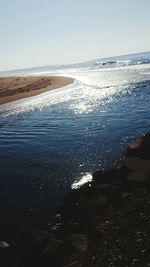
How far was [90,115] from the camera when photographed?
3150 cm

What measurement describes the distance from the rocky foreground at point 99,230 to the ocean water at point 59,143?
6.90 feet

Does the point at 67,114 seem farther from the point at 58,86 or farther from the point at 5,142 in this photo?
the point at 58,86

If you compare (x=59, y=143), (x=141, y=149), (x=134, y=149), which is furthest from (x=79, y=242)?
(x=59, y=143)

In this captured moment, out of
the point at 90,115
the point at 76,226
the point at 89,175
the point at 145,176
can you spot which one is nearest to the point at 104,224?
the point at 76,226

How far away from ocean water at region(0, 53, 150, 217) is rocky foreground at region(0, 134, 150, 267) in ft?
6.90

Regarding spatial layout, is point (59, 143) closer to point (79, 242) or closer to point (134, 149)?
point (134, 149)

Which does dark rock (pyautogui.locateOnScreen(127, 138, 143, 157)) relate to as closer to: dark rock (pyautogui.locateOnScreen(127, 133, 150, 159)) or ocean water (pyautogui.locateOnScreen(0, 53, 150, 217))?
dark rock (pyautogui.locateOnScreen(127, 133, 150, 159))

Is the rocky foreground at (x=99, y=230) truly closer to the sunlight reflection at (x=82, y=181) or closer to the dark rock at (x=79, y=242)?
the dark rock at (x=79, y=242)

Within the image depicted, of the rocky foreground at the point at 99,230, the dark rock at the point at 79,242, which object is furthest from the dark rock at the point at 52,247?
the dark rock at the point at 79,242

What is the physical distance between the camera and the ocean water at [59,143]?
52.2 feet

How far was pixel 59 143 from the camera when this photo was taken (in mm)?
22812

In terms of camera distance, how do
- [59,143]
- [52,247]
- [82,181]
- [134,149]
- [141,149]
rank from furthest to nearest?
1. [59,143]
2. [134,149]
3. [141,149]
4. [82,181]
5. [52,247]

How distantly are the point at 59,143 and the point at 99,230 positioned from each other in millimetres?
12726

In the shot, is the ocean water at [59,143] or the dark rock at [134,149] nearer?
the ocean water at [59,143]
